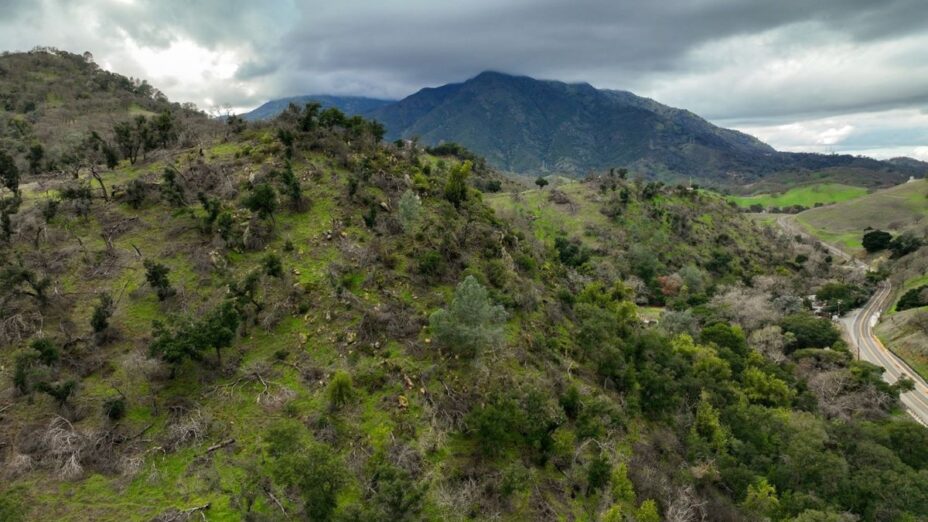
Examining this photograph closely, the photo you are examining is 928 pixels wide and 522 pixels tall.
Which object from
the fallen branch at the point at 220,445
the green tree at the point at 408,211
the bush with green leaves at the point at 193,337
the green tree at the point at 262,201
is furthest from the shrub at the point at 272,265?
the fallen branch at the point at 220,445

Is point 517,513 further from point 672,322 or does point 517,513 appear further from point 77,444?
point 672,322

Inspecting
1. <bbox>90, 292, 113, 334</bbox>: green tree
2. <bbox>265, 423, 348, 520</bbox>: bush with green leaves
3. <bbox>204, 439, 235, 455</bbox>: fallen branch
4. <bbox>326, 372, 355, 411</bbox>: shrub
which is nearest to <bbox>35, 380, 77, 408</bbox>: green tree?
<bbox>90, 292, 113, 334</bbox>: green tree

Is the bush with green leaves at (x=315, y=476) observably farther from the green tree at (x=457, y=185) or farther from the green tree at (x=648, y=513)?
the green tree at (x=457, y=185)

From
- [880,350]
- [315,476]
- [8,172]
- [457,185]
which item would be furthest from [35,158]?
[880,350]

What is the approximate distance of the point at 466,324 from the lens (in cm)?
2647

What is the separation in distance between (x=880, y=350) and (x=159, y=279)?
88235mm

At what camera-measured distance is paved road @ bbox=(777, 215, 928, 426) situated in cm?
5194

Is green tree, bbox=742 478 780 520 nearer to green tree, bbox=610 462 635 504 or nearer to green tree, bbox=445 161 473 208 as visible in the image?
green tree, bbox=610 462 635 504

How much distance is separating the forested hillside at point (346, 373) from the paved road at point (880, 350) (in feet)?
29.7

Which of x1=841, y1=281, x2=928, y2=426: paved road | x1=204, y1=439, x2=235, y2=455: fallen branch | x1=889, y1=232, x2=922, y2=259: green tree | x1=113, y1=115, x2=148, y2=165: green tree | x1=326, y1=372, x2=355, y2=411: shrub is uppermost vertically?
x1=113, y1=115, x2=148, y2=165: green tree

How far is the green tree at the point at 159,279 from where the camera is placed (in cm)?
2589

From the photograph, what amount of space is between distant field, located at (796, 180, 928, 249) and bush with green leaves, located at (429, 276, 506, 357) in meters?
157

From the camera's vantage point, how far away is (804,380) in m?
47.4

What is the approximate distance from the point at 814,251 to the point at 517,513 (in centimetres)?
13330
